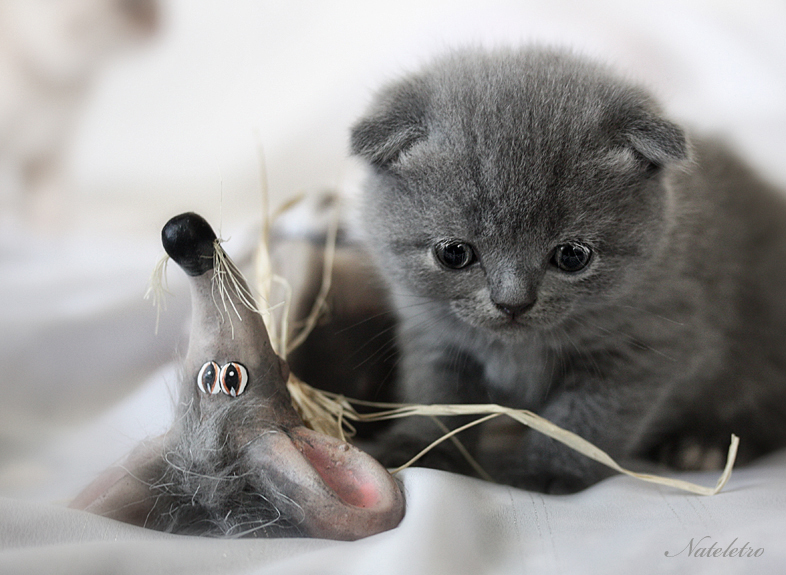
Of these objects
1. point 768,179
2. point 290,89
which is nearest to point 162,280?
point 290,89

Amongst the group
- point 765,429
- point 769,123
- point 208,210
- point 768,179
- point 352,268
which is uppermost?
point 769,123

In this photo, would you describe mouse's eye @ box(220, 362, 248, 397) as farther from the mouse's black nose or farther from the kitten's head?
the kitten's head

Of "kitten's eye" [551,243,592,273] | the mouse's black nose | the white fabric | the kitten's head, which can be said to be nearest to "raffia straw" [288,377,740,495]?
the white fabric

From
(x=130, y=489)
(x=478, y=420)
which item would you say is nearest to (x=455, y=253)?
(x=478, y=420)

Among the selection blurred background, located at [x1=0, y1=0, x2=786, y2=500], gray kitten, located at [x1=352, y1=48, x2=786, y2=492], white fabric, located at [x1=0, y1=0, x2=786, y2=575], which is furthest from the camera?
blurred background, located at [x1=0, y1=0, x2=786, y2=500]

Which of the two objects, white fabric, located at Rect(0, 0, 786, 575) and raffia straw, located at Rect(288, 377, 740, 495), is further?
raffia straw, located at Rect(288, 377, 740, 495)

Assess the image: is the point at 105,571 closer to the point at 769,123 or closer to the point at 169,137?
the point at 169,137

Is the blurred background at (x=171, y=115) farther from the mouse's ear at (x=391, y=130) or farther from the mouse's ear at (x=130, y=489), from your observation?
the mouse's ear at (x=391, y=130)
